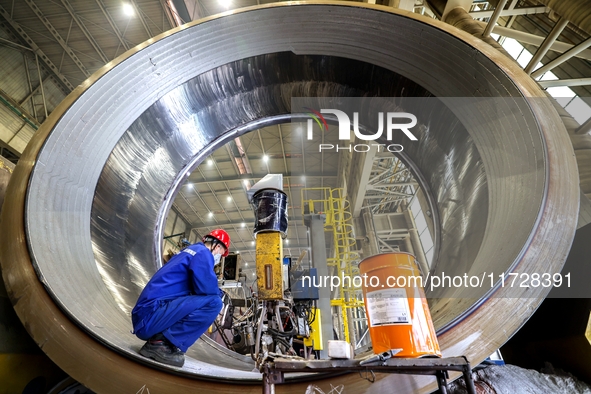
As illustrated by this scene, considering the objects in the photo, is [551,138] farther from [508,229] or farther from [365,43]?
[365,43]

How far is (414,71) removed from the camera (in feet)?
5.81

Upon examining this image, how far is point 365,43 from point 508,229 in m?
1.26

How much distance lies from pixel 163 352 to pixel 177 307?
0.52ft

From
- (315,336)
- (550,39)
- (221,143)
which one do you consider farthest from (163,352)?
(550,39)

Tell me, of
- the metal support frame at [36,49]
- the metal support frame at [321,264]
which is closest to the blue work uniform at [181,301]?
the metal support frame at [321,264]

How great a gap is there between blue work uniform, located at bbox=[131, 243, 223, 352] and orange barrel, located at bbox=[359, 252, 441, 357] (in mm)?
736

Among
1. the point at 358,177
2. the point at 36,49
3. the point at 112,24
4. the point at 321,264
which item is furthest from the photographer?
the point at 358,177

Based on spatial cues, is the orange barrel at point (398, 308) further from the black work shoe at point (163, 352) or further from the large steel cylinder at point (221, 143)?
the black work shoe at point (163, 352)

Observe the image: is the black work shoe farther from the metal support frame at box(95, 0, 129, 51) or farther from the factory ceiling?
the metal support frame at box(95, 0, 129, 51)

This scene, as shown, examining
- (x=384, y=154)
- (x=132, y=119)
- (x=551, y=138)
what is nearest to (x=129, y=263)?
(x=132, y=119)

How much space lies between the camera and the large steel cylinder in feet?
3.16

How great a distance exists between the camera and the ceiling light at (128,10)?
18.8 ft

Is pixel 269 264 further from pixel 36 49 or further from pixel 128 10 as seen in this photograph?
pixel 36 49

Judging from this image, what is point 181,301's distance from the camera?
1250 millimetres
